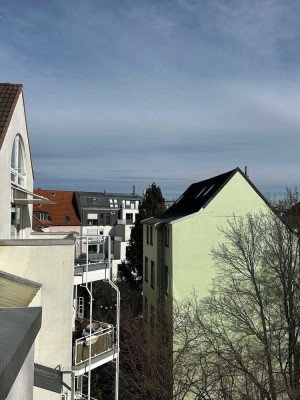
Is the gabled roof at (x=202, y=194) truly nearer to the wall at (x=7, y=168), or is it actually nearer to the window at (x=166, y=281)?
the window at (x=166, y=281)

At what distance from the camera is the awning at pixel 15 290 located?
698 centimetres

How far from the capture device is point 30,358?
345cm

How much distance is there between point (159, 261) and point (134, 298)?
51.4ft

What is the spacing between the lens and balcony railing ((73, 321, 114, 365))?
39.0ft

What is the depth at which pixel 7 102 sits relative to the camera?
11.6m

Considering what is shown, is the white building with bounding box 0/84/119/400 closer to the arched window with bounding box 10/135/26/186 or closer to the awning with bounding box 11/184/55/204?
the awning with bounding box 11/184/55/204

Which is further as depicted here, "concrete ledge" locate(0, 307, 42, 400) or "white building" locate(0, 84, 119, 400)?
"white building" locate(0, 84, 119, 400)

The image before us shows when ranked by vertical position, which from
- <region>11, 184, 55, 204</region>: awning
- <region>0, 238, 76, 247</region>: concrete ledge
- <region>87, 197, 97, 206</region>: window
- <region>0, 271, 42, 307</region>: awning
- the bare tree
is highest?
<region>87, 197, 97, 206</region>: window

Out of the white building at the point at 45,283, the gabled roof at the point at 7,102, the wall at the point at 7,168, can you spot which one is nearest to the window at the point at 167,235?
the white building at the point at 45,283

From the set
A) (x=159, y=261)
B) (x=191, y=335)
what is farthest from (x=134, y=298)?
(x=191, y=335)

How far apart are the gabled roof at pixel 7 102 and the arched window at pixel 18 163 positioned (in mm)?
1628

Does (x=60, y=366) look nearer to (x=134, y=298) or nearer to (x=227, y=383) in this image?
(x=227, y=383)

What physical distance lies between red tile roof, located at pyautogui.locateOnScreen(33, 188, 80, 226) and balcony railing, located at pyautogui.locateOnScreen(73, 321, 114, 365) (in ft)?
168

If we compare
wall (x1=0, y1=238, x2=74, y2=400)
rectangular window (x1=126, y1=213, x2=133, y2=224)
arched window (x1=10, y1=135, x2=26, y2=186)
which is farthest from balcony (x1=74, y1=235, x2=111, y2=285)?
rectangular window (x1=126, y1=213, x2=133, y2=224)
